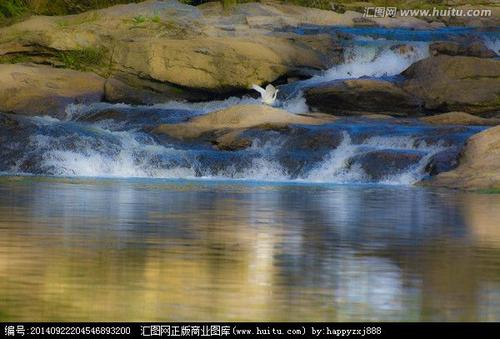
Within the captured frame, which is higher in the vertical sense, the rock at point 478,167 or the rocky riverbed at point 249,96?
the rock at point 478,167

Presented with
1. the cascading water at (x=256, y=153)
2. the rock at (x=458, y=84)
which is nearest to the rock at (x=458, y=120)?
the cascading water at (x=256, y=153)

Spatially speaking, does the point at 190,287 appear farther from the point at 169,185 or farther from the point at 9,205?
the point at 169,185

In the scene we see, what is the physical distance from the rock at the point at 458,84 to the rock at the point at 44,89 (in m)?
7.86

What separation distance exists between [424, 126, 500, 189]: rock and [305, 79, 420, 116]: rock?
8.35 m

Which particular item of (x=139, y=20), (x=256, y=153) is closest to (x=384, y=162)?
(x=256, y=153)

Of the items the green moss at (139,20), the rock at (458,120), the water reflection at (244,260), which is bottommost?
the rock at (458,120)

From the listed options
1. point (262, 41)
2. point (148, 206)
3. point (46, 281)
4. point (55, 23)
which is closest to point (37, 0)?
point (55, 23)

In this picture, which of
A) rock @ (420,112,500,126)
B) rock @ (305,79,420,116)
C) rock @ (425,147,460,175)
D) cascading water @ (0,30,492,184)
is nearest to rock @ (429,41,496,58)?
rock @ (305,79,420,116)

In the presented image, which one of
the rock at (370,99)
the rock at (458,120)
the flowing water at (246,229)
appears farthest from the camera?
the rock at (370,99)

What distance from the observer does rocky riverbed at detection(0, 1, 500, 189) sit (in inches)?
922

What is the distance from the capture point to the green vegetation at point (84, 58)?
108 feet

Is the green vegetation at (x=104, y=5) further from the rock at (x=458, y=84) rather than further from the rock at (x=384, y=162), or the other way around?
the rock at (x=384, y=162)

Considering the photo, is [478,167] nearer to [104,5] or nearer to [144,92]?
[144,92]

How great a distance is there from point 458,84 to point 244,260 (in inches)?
857
